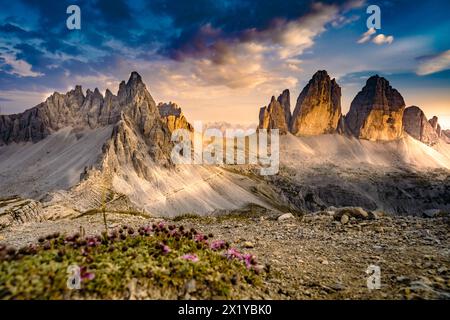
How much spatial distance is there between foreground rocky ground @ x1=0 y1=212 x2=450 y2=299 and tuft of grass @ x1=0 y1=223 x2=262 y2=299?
753mm

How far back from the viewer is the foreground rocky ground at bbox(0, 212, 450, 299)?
7449mm

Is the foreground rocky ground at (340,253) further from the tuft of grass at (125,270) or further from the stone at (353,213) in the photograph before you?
the tuft of grass at (125,270)

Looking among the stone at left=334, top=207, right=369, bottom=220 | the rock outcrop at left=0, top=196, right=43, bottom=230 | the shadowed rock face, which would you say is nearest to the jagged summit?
the shadowed rock face

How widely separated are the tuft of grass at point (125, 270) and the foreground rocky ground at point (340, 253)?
75 centimetres

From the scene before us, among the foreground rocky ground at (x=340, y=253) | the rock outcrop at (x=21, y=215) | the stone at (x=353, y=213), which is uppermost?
the stone at (x=353, y=213)

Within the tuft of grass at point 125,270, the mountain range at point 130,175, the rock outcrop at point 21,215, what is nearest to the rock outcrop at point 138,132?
the mountain range at point 130,175

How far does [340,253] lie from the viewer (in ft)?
37.0

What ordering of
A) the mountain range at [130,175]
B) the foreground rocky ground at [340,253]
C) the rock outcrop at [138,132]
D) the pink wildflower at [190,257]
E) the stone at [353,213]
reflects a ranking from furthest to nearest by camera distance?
the rock outcrop at [138,132] → the mountain range at [130,175] → the stone at [353,213] → the foreground rocky ground at [340,253] → the pink wildflower at [190,257]

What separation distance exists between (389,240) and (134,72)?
7714 inches

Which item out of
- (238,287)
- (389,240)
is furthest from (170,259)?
(389,240)

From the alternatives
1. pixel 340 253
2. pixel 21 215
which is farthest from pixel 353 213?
pixel 21 215

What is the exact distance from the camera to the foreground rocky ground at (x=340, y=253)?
293 inches

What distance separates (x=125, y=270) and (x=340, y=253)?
8332mm

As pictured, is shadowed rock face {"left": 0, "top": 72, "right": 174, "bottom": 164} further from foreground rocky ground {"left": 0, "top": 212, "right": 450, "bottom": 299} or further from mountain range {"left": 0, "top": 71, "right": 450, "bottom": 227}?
foreground rocky ground {"left": 0, "top": 212, "right": 450, "bottom": 299}
